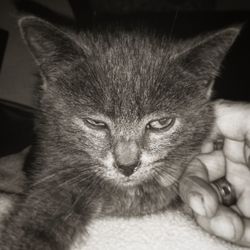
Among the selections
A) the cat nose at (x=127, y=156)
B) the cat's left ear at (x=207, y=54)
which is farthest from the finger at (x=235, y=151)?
the cat nose at (x=127, y=156)

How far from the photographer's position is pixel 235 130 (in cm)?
121

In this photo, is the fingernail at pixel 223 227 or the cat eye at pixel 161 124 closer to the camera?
→ the fingernail at pixel 223 227

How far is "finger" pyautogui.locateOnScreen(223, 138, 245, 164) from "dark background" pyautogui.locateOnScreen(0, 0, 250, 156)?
482 millimetres

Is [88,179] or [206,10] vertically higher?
[206,10]

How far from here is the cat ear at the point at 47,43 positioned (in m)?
1.05

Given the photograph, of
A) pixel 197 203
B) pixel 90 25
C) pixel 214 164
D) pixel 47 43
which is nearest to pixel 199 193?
pixel 197 203

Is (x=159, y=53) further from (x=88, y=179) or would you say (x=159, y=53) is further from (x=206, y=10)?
(x=206, y=10)

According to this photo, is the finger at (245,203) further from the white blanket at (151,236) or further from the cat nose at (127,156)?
the cat nose at (127,156)

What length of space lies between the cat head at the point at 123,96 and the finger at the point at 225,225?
0.22 metres

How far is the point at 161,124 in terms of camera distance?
3.86 ft

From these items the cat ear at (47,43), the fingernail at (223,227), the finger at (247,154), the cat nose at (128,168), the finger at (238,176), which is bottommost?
the fingernail at (223,227)

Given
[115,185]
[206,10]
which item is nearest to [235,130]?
[115,185]

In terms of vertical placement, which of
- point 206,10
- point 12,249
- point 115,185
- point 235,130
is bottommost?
point 12,249

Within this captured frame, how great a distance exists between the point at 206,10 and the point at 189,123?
1.27 metres
